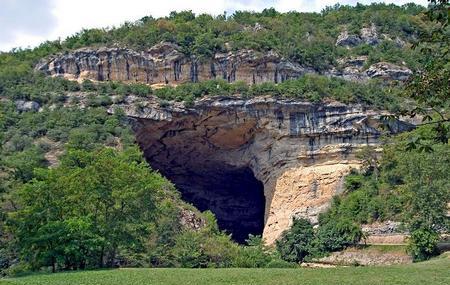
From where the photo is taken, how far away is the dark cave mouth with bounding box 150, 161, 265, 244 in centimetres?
7406

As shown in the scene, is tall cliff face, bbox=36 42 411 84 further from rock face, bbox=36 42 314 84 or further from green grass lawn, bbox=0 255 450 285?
green grass lawn, bbox=0 255 450 285

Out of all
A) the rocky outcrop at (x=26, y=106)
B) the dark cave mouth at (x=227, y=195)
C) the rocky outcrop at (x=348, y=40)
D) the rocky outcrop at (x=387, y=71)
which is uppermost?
the rocky outcrop at (x=348, y=40)

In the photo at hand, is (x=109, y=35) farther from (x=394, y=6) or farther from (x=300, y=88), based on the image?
(x=394, y=6)

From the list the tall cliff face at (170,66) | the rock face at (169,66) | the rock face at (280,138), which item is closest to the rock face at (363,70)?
the tall cliff face at (170,66)

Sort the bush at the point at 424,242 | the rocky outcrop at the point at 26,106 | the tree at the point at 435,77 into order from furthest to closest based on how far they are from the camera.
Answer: the rocky outcrop at the point at 26,106, the bush at the point at 424,242, the tree at the point at 435,77

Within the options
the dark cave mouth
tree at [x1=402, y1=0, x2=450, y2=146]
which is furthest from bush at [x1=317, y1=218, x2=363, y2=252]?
tree at [x1=402, y1=0, x2=450, y2=146]

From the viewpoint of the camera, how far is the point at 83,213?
39.4 meters

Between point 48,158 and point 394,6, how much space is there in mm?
59191

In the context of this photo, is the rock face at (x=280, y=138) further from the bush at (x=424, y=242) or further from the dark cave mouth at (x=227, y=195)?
the bush at (x=424, y=242)

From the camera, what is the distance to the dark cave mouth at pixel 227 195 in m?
74.1

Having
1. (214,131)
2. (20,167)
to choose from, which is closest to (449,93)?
(20,167)

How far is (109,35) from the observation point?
250 feet

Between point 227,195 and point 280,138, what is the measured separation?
14.4 metres

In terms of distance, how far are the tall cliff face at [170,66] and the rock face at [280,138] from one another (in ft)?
22.1
